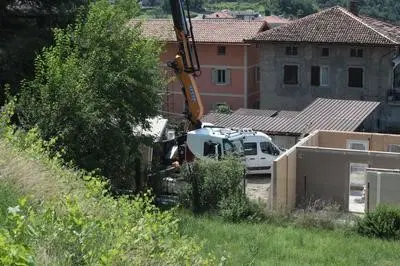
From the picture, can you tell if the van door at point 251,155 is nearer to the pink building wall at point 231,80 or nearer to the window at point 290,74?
the window at point 290,74

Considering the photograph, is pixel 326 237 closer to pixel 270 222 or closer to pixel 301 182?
pixel 270 222

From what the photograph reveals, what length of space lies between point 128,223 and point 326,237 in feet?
34.5

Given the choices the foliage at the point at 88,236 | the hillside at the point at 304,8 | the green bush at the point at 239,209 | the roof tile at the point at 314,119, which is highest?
the hillside at the point at 304,8

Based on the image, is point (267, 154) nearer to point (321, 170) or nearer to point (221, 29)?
point (321, 170)

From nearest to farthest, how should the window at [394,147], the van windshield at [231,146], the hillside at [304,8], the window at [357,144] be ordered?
the van windshield at [231,146]
the window at [394,147]
the window at [357,144]
the hillside at [304,8]

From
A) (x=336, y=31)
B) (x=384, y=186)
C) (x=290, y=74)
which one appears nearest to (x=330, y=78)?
(x=290, y=74)

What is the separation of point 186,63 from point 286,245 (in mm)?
12301

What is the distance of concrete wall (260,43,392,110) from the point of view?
39.3m

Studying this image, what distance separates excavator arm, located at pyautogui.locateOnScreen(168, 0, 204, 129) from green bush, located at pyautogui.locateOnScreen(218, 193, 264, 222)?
798 centimetres

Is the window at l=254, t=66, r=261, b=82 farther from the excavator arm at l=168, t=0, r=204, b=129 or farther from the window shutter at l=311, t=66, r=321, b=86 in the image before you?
the excavator arm at l=168, t=0, r=204, b=129

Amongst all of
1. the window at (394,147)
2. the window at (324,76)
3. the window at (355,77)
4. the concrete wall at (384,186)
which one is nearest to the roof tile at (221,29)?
the window at (324,76)

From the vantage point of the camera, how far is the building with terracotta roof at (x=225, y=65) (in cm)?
4547

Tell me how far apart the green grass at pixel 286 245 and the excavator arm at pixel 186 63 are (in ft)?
29.8

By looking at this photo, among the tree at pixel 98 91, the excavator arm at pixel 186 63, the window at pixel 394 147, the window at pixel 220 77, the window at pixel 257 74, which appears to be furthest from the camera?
the window at pixel 257 74
